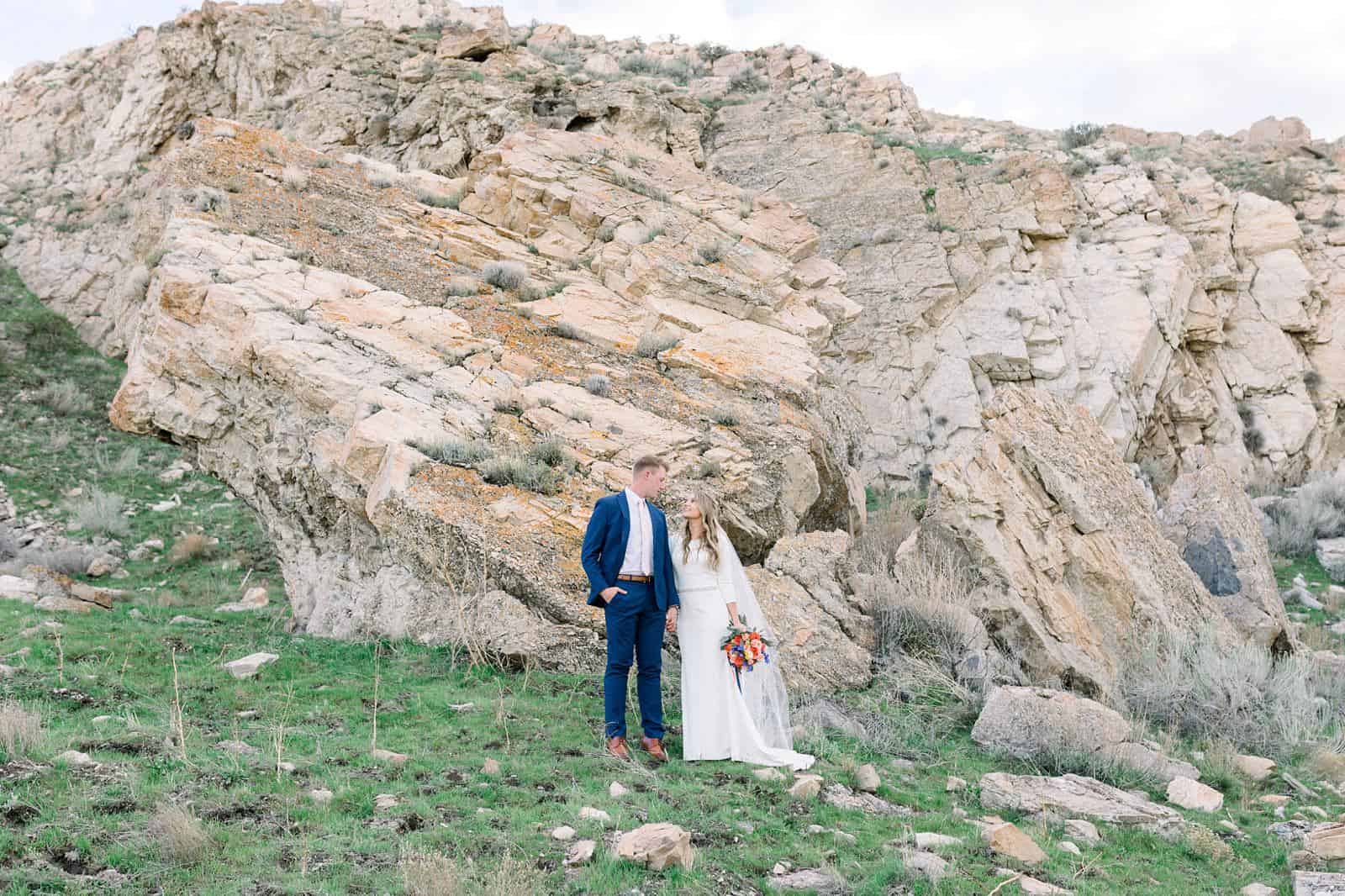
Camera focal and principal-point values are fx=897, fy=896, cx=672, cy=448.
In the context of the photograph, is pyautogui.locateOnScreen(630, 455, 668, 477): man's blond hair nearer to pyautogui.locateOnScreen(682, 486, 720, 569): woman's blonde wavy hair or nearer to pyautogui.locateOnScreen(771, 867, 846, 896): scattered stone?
pyautogui.locateOnScreen(682, 486, 720, 569): woman's blonde wavy hair

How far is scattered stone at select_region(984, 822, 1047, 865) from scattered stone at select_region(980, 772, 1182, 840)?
0.63m

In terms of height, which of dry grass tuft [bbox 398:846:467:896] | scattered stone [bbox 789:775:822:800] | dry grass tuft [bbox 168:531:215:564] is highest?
dry grass tuft [bbox 168:531:215:564]

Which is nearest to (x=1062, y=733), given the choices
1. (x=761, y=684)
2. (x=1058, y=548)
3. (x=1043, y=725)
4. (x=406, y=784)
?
(x=1043, y=725)

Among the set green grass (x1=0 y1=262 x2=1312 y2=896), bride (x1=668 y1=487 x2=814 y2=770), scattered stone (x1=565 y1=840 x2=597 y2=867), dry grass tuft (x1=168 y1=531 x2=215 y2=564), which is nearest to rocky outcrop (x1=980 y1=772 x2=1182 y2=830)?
green grass (x1=0 y1=262 x2=1312 y2=896)

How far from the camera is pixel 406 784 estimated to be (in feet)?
16.3

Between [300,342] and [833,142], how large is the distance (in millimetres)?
18029

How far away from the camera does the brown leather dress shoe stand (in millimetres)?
5934

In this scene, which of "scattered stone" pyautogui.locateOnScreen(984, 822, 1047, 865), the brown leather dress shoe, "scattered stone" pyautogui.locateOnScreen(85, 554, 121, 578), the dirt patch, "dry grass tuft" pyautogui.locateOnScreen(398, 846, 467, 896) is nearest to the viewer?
"dry grass tuft" pyautogui.locateOnScreen(398, 846, 467, 896)

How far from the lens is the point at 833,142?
77.7ft

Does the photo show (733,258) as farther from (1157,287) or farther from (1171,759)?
(1157,287)

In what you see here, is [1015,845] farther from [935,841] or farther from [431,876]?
[431,876]

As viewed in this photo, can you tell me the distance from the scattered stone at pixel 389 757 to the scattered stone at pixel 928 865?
2877 millimetres

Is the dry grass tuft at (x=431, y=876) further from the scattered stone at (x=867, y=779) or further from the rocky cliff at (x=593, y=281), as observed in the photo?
the rocky cliff at (x=593, y=281)

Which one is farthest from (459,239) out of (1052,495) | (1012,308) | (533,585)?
(1012,308)
